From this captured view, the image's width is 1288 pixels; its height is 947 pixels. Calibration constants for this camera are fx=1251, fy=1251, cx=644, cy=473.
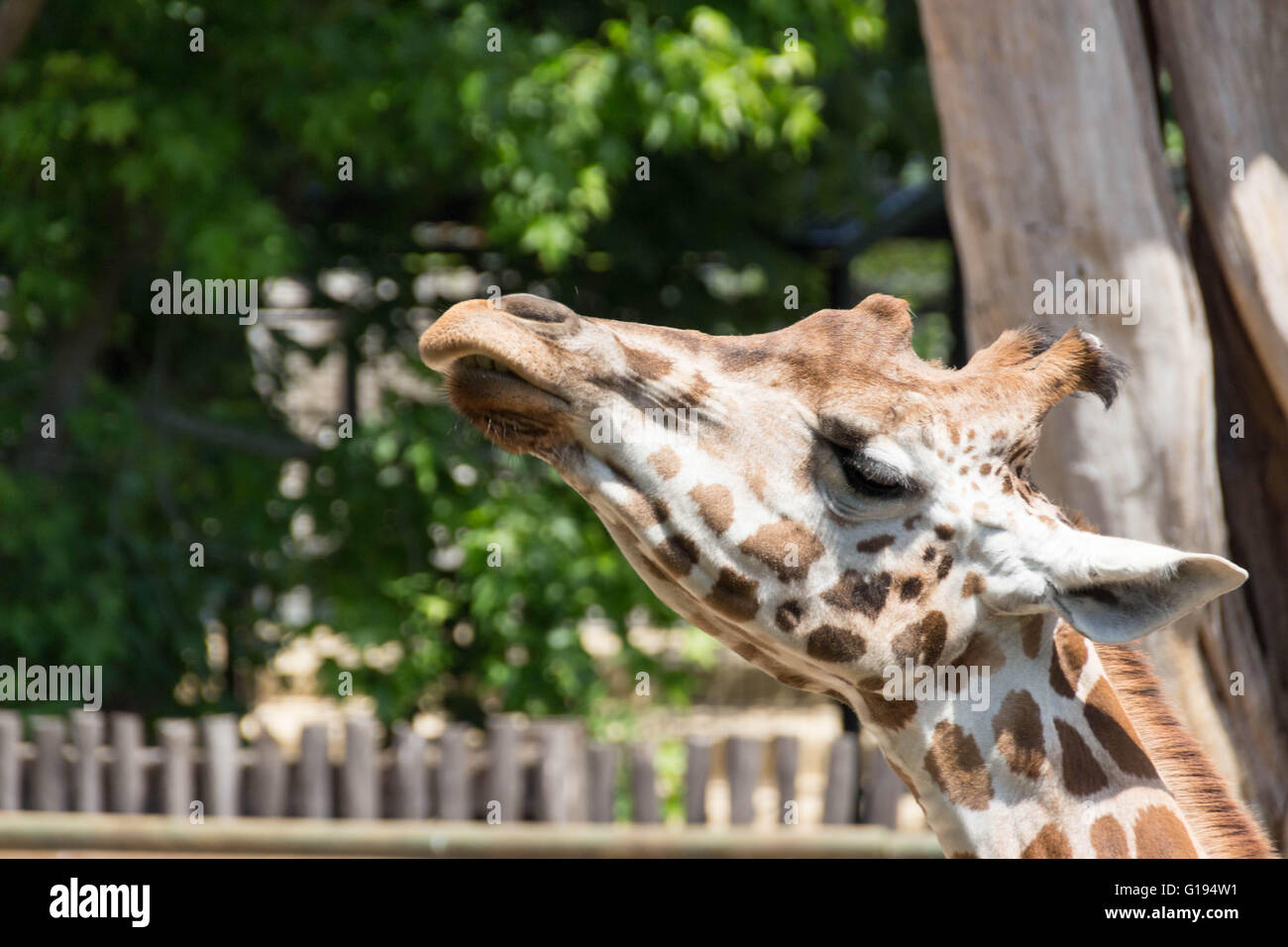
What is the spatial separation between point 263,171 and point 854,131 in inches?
111

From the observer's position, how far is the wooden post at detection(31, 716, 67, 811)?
4773mm

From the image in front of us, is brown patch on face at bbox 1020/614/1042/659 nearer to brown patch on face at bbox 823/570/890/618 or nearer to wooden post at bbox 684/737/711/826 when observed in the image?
brown patch on face at bbox 823/570/890/618

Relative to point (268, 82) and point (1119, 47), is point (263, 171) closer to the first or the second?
point (268, 82)

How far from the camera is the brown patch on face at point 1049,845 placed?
1663 millimetres

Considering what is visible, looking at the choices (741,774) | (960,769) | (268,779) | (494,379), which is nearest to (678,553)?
(494,379)

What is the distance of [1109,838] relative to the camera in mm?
1686

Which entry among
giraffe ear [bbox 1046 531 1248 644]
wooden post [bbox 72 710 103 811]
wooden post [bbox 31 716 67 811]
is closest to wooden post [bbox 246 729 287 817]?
wooden post [bbox 72 710 103 811]

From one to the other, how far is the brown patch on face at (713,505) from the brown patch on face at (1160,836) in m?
0.71

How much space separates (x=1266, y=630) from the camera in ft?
9.31

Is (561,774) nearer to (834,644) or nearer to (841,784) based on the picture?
(841,784)

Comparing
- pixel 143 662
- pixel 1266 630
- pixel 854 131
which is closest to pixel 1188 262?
pixel 1266 630

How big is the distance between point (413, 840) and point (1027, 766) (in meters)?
2.59

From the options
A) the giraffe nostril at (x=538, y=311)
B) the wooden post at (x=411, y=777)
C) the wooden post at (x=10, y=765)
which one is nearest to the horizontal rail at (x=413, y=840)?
the wooden post at (x=411, y=777)

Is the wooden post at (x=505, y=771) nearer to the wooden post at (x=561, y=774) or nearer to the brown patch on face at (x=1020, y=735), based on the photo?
the wooden post at (x=561, y=774)
